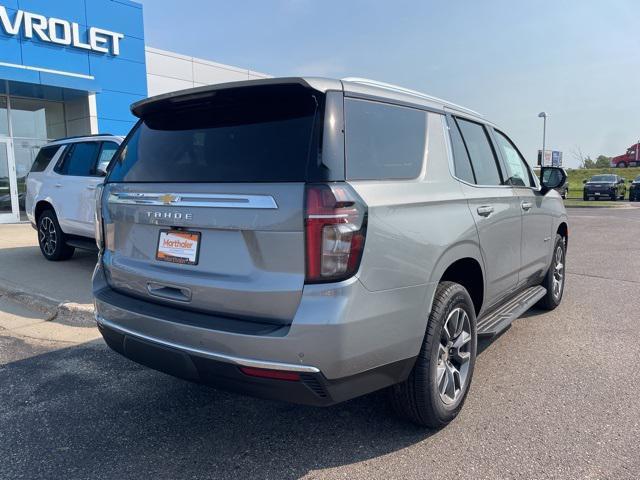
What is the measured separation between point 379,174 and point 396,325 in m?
0.77

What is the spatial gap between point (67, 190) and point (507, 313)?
639 centimetres

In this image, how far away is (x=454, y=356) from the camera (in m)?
3.13

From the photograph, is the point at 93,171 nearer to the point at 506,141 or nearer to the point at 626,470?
the point at 506,141

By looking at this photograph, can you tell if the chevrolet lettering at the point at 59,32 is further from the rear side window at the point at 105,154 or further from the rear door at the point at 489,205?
the rear door at the point at 489,205

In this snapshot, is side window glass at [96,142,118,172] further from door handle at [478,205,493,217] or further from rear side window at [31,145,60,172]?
door handle at [478,205,493,217]

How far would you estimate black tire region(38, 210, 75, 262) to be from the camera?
25.4ft

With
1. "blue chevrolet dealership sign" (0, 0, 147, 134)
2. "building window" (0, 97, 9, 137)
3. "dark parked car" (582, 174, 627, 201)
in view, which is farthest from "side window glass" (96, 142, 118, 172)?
"dark parked car" (582, 174, 627, 201)

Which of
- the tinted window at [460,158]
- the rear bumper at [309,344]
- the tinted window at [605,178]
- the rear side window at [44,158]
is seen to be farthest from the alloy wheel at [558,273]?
the tinted window at [605,178]

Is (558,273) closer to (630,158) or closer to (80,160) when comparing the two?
(80,160)

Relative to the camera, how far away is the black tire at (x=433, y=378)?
2.74 meters

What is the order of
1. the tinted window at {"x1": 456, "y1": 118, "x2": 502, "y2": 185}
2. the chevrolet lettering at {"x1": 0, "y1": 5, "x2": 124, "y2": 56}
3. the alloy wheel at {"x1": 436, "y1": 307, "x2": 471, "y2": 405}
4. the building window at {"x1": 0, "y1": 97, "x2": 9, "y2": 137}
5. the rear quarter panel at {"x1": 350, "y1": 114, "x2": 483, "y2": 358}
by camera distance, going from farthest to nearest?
the building window at {"x1": 0, "y1": 97, "x2": 9, "y2": 137} < the chevrolet lettering at {"x1": 0, "y1": 5, "x2": 124, "y2": 56} < the tinted window at {"x1": 456, "y1": 118, "x2": 502, "y2": 185} < the alloy wheel at {"x1": 436, "y1": 307, "x2": 471, "y2": 405} < the rear quarter panel at {"x1": 350, "y1": 114, "x2": 483, "y2": 358}

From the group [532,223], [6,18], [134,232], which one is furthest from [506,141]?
[6,18]

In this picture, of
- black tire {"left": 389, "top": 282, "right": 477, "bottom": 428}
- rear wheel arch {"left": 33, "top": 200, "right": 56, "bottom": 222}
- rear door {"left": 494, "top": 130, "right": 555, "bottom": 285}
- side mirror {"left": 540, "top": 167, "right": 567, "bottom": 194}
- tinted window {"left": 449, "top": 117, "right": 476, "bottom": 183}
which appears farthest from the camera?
rear wheel arch {"left": 33, "top": 200, "right": 56, "bottom": 222}

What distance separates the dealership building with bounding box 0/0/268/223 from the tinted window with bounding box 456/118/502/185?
514 inches
